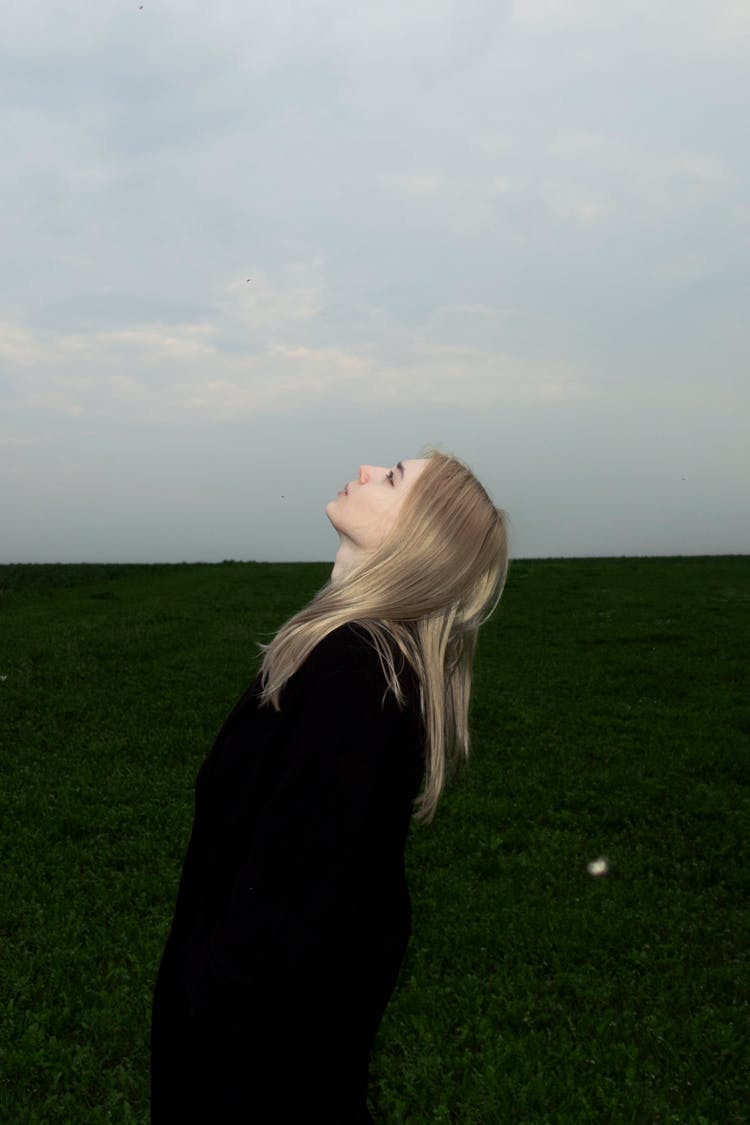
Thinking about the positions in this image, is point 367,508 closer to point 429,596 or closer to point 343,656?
point 429,596

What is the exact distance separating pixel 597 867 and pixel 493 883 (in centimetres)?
141

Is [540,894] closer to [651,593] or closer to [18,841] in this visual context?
[18,841]

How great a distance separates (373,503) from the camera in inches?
133

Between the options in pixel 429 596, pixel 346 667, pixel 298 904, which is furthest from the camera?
pixel 429 596

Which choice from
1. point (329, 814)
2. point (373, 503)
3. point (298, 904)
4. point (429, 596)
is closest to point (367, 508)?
point (373, 503)

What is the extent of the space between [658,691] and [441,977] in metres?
11.3

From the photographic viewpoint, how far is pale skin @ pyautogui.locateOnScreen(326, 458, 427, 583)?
11.0 ft

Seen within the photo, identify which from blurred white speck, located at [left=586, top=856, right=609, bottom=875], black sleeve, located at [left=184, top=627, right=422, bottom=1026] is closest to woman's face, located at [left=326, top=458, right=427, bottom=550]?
black sleeve, located at [left=184, top=627, right=422, bottom=1026]

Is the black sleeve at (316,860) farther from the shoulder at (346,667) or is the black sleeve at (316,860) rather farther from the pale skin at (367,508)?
the pale skin at (367,508)

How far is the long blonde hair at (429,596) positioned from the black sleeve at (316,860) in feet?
0.78

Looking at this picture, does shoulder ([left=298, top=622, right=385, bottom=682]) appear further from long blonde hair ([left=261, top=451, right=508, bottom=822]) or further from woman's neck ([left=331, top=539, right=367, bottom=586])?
woman's neck ([left=331, top=539, right=367, bottom=586])

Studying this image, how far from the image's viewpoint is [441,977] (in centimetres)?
880

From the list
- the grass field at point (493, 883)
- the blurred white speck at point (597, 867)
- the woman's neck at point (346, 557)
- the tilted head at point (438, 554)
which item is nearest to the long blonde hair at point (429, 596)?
the tilted head at point (438, 554)

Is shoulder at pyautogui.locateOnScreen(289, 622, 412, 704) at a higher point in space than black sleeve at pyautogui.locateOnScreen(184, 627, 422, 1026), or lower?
higher
